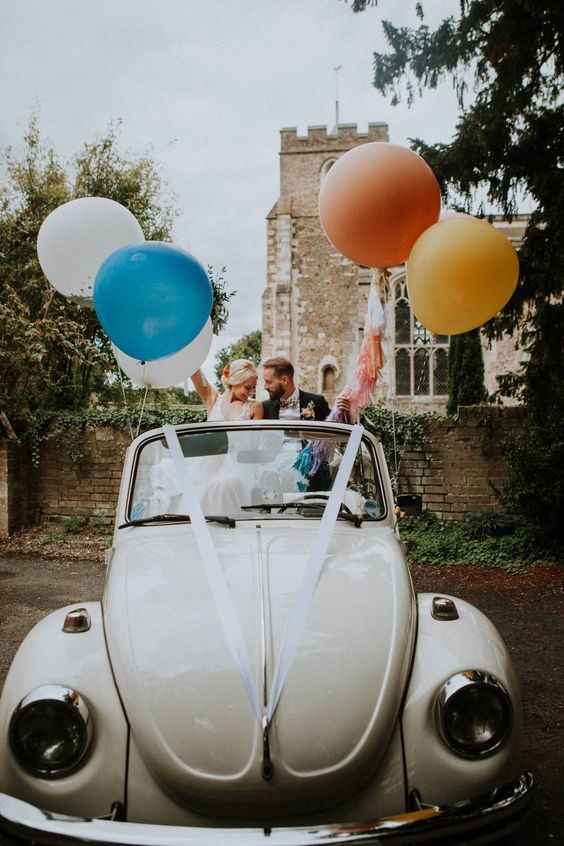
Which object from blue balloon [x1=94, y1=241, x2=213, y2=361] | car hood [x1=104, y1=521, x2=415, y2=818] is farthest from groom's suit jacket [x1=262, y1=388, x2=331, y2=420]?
car hood [x1=104, y1=521, x2=415, y2=818]

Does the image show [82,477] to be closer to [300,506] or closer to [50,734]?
[300,506]

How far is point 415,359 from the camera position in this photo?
24438 mm

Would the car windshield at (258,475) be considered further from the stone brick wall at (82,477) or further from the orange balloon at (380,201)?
the stone brick wall at (82,477)

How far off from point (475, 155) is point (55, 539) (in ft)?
26.4

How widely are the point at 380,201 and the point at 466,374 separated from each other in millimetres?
13403

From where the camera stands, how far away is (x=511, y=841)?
2471mm

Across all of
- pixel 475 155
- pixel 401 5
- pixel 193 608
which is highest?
pixel 401 5

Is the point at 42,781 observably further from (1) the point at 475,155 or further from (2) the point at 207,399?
(1) the point at 475,155

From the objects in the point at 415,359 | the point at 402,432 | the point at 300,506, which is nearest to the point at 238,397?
Result: the point at 300,506

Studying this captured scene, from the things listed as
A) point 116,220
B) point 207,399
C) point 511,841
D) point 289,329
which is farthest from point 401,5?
point 289,329

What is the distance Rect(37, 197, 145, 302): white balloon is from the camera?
15.2ft

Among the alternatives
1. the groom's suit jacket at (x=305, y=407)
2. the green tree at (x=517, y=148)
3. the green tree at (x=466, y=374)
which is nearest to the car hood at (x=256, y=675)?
the groom's suit jacket at (x=305, y=407)

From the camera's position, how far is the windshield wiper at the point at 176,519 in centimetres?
299

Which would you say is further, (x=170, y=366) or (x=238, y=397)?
(x=170, y=366)
